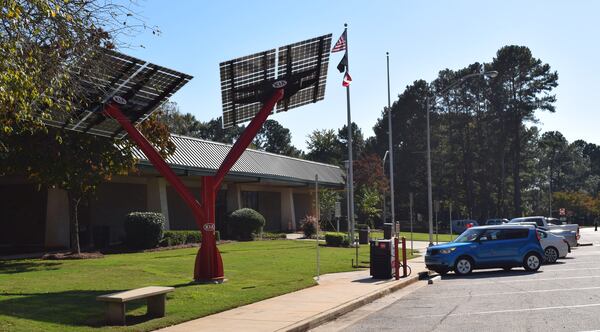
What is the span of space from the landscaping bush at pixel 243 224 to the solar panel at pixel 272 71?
18.0 metres

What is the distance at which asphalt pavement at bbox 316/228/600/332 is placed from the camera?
10664 mm

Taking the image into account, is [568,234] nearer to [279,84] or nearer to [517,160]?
[279,84]

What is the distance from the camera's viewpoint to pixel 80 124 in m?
17.6

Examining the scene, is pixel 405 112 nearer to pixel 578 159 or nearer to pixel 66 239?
pixel 66 239

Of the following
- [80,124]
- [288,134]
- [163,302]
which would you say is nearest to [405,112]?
[288,134]

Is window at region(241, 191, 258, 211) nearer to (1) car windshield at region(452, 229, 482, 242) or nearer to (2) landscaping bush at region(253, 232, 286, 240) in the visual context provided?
(2) landscaping bush at region(253, 232, 286, 240)

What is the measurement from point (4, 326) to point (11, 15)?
494cm

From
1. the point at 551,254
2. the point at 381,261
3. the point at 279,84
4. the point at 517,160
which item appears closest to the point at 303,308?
the point at 381,261

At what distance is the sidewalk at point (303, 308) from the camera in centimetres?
1065

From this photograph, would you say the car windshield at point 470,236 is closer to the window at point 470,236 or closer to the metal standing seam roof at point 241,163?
the window at point 470,236

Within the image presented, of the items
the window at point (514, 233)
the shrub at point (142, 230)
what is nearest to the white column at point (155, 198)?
the shrub at point (142, 230)

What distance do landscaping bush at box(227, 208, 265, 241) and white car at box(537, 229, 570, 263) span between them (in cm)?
1685

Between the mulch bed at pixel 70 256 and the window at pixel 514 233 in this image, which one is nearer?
the window at pixel 514 233

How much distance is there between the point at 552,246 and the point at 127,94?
59.2 feet
